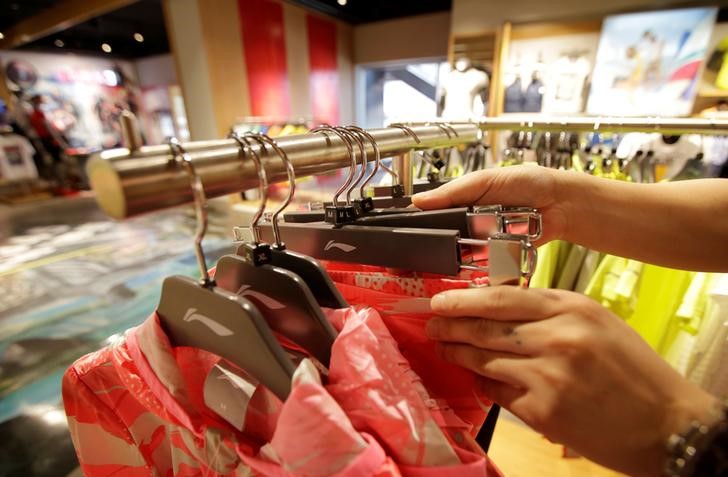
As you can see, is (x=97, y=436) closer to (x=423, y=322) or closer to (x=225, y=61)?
(x=423, y=322)

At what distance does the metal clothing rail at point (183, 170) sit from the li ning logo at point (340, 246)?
4.2 inches

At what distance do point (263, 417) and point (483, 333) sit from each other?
298 mm

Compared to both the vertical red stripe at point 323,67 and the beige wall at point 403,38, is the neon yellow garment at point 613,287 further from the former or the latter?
the beige wall at point 403,38

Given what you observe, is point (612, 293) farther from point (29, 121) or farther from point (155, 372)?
point (29, 121)

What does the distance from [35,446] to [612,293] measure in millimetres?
2241

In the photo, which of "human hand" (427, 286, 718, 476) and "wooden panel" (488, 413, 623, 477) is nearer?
"human hand" (427, 286, 718, 476)

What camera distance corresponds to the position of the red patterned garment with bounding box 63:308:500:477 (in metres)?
0.32

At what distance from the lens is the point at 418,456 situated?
1.10 feet

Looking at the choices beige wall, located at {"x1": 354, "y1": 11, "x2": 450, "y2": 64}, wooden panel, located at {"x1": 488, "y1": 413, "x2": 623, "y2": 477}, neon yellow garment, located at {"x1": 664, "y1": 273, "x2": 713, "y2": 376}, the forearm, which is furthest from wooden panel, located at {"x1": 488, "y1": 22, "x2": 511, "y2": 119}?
the forearm

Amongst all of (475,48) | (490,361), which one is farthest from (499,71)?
(490,361)

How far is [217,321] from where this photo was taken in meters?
0.39

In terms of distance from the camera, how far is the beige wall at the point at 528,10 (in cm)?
279

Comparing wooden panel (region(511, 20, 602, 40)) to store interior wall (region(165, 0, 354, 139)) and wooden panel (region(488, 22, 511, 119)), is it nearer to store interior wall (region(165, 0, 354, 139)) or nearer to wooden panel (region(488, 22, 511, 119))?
wooden panel (region(488, 22, 511, 119))

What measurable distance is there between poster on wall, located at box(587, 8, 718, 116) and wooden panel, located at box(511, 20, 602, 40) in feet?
0.42
